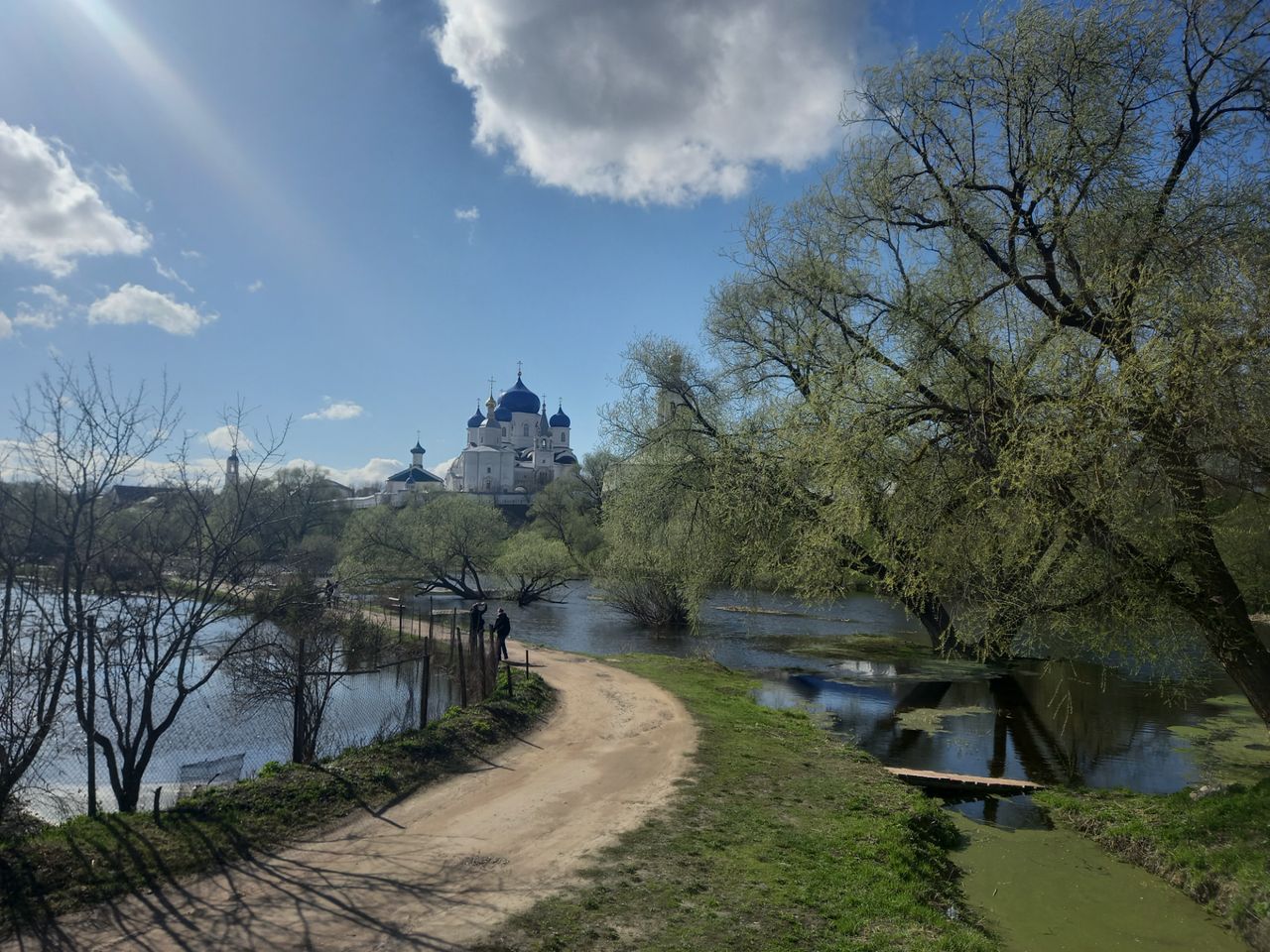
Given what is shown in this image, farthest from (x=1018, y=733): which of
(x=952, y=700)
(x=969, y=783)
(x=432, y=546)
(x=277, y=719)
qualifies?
(x=432, y=546)

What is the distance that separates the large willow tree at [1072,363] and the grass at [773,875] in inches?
112

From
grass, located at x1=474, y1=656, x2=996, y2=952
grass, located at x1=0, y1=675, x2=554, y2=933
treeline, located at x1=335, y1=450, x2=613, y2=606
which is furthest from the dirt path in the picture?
treeline, located at x1=335, y1=450, x2=613, y2=606

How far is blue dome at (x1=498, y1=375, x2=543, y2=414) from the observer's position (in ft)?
340

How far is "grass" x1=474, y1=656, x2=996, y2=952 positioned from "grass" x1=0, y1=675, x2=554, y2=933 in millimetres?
2915

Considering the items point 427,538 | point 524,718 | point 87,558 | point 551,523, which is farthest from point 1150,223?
point 551,523

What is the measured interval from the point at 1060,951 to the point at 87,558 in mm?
9562

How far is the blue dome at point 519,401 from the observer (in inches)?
4078

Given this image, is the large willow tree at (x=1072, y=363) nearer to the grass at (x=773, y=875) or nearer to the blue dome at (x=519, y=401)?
the grass at (x=773, y=875)

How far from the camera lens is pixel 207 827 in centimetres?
722

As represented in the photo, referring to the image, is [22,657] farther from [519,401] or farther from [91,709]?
[519,401]

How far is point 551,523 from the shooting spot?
163ft

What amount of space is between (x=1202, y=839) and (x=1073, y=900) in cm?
191

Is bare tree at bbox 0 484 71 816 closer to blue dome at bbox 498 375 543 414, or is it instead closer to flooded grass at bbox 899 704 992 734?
flooded grass at bbox 899 704 992 734

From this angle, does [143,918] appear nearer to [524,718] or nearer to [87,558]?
[87,558]
